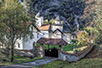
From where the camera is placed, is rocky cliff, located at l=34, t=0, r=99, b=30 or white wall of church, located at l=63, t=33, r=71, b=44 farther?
rocky cliff, located at l=34, t=0, r=99, b=30

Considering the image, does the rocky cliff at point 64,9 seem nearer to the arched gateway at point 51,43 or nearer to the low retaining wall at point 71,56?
the arched gateway at point 51,43

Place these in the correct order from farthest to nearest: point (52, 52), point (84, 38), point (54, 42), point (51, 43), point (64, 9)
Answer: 1. point (64, 9)
2. point (84, 38)
3. point (52, 52)
4. point (54, 42)
5. point (51, 43)

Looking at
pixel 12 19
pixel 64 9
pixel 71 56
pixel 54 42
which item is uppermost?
pixel 64 9

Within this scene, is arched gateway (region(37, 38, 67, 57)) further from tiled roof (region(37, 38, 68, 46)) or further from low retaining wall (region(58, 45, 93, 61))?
low retaining wall (region(58, 45, 93, 61))

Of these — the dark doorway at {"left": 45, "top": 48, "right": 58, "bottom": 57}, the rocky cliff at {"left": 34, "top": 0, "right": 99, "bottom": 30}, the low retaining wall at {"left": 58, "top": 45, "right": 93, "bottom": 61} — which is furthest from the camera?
the rocky cliff at {"left": 34, "top": 0, "right": 99, "bottom": 30}

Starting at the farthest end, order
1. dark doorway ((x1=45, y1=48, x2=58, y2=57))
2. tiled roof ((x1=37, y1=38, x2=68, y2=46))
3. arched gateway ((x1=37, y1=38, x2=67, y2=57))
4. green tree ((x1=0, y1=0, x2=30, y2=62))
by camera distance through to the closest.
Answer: dark doorway ((x1=45, y1=48, x2=58, y2=57)) → arched gateway ((x1=37, y1=38, x2=67, y2=57)) → tiled roof ((x1=37, y1=38, x2=68, y2=46)) → green tree ((x1=0, y1=0, x2=30, y2=62))

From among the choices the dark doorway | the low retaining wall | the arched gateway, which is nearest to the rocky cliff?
the arched gateway

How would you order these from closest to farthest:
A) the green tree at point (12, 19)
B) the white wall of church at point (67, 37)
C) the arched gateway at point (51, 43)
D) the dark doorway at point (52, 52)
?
the green tree at point (12, 19), the arched gateway at point (51, 43), the dark doorway at point (52, 52), the white wall of church at point (67, 37)

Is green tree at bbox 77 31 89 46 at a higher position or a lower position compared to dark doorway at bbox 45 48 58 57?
higher

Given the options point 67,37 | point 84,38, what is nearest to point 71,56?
Answer: point 84,38

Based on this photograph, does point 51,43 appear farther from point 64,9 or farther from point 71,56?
point 64,9

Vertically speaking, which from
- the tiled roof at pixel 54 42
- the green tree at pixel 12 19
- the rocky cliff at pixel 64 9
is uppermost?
the rocky cliff at pixel 64 9

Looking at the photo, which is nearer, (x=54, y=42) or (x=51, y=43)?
(x=51, y=43)

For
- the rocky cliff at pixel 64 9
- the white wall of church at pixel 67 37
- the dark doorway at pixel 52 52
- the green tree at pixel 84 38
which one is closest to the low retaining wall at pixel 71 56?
the dark doorway at pixel 52 52
